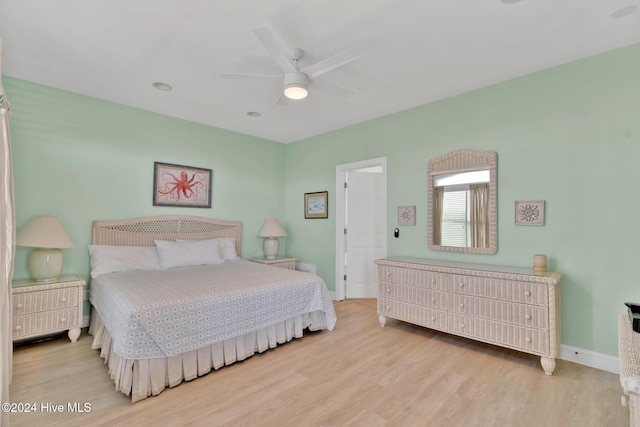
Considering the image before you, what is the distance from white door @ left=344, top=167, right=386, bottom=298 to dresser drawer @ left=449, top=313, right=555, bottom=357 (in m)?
1.88

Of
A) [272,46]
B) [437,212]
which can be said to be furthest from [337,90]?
[437,212]

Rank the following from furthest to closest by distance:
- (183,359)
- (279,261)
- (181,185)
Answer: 1. (279,261)
2. (181,185)
3. (183,359)

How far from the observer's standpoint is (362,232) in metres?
4.78

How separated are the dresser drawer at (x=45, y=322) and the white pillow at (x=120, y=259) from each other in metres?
0.43

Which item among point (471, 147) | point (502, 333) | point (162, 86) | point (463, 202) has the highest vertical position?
point (162, 86)

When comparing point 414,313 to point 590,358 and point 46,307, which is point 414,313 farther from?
point 46,307

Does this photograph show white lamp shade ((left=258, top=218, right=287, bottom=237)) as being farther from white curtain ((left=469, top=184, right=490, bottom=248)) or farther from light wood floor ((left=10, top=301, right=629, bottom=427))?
white curtain ((left=469, top=184, right=490, bottom=248))

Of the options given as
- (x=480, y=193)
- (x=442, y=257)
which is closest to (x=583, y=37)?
(x=480, y=193)

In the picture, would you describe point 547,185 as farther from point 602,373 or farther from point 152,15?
point 152,15

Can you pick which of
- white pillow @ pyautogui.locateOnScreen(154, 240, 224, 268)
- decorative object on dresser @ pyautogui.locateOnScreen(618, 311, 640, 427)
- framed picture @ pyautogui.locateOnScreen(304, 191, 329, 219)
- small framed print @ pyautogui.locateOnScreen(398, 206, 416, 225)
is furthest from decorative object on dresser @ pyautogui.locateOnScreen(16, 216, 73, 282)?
decorative object on dresser @ pyautogui.locateOnScreen(618, 311, 640, 427)

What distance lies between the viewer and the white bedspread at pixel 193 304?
83.2 inches

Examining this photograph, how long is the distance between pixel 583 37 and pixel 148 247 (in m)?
4.72

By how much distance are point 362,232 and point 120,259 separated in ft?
10.6

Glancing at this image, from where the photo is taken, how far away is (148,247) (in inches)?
147
